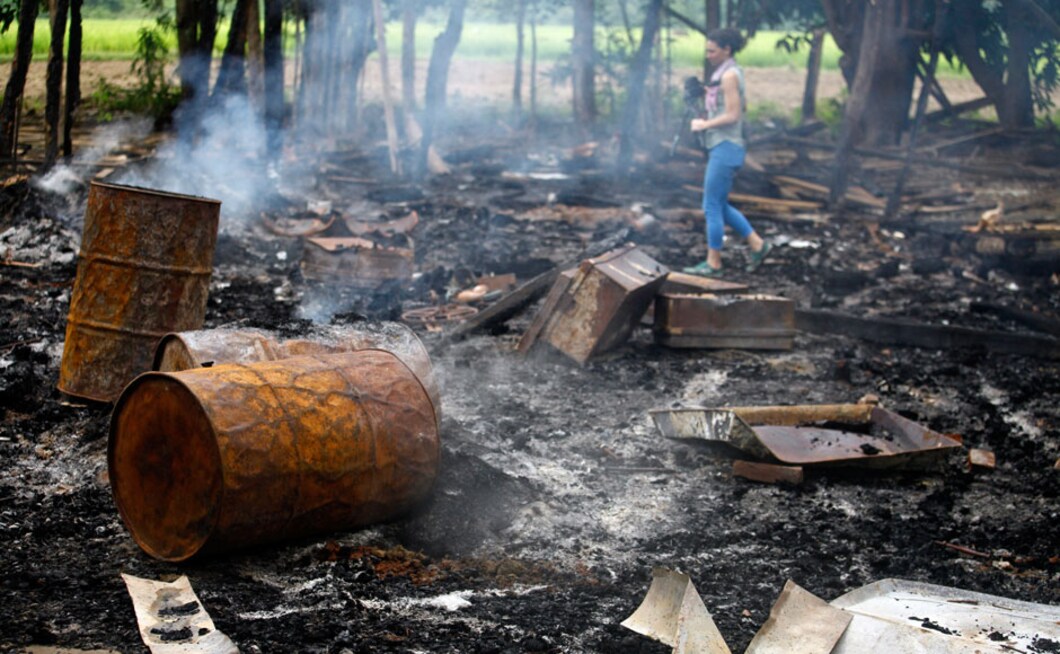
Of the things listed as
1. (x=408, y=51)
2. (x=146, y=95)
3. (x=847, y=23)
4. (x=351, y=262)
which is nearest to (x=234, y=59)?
(x=146, y=95)

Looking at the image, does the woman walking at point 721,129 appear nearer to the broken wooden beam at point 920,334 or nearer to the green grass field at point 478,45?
the broken wooden beam at point 920,334

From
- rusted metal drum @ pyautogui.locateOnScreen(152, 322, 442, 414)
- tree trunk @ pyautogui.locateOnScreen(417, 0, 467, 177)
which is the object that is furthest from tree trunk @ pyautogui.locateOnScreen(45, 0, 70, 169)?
tree trunk @ pyautogui.locateOnScreen(417, 0, 467, 177)

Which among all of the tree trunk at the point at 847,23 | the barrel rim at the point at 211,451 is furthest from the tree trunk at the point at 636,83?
the barrel rim at the point at 211,451

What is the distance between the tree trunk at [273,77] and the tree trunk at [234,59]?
33cm

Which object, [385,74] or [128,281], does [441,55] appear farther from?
[128,281]

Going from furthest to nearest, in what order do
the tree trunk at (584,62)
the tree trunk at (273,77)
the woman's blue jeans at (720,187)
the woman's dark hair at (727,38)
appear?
the tree trunk at (584,62)
the tree trunk at (273,77)
the woman's blue jeans at (720,187)
the woman's dark hair at (727,38)

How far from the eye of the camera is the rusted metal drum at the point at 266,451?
379cm

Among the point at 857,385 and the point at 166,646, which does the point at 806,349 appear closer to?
the point at 857,385

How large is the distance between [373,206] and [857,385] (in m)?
7.53

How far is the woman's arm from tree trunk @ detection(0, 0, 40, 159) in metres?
5.88

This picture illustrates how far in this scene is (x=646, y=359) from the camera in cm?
745

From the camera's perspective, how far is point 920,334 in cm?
793

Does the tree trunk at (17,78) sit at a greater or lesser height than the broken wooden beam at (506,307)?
greater

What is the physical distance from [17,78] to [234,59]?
11.7ft
